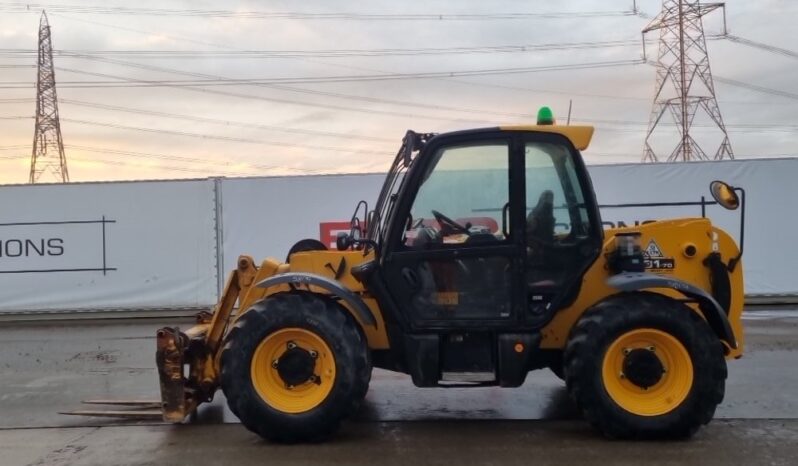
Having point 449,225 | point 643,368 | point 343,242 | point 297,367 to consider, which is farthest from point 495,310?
point 297,367

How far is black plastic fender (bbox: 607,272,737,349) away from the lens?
5.11 metres

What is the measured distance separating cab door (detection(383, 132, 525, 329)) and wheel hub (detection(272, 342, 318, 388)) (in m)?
0.77

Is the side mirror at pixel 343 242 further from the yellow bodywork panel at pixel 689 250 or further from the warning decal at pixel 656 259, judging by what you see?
the warning decal at pixel 656 259

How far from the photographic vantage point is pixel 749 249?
44.2 ft

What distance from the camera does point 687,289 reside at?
5.14 metres

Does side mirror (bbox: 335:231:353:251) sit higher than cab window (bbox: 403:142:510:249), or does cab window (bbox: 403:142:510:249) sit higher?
cab window (bbox: 403:142:510:249)

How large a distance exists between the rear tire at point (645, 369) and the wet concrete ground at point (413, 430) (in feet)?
0.60

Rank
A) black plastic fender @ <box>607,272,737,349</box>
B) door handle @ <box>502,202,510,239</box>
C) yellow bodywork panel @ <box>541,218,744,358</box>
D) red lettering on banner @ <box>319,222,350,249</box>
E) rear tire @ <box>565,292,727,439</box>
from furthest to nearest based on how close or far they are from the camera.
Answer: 1. red lettering on banner @ <box>319,222,350,249</box>
2. yellow bodywork panel @ <box>541,218,744,358</box>
3. door handle @ <box>502,202,510,239</box>
4. black plastic fender @ <box>607,272,737,349</box>
5. rear tire @ <box>565,292,727,439</box>

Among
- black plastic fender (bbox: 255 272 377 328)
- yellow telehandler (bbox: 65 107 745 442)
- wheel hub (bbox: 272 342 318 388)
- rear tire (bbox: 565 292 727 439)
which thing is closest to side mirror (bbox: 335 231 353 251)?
yellow telehandler (bbox: 65 107 745 442)

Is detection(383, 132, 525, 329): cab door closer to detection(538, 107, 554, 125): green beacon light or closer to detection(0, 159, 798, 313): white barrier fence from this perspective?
detection(538, 107, 554, 125): green beacon light

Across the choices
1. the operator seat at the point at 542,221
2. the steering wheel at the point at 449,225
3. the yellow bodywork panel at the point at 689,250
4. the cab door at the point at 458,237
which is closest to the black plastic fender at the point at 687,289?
the yellow bodywork panel at the point at 689,250

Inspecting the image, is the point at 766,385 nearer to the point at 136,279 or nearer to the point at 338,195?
the point at 338,195

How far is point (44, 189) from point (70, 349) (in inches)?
196

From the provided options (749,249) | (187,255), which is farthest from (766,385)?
(187,255)
